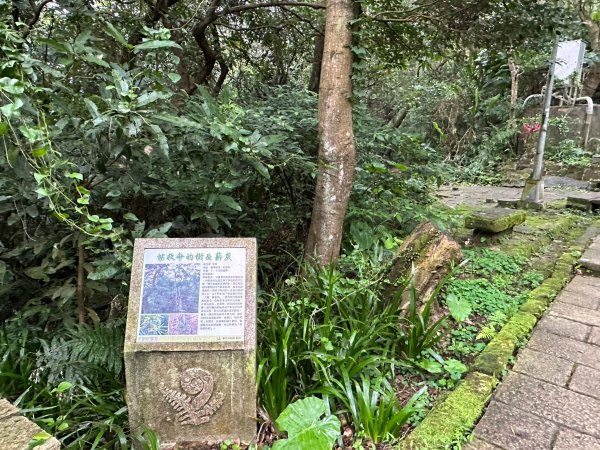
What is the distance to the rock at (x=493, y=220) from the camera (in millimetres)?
4062

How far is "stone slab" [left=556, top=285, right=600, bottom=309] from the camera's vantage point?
3.00 metres

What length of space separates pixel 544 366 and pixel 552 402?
318 millimetres

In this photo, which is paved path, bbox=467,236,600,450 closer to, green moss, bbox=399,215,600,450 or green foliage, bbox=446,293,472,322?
green moss, bbox=399,215,600,450

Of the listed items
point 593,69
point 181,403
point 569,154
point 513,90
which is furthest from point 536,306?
point 593,69

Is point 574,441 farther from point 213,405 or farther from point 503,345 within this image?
point 213,405

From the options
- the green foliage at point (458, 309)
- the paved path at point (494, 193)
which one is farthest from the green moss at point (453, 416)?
the paved path at point (494, 193)

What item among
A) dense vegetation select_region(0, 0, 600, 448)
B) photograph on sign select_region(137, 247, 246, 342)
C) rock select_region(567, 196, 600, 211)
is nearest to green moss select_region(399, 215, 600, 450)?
dense vegetation select_region(0, 0, 600, 448)

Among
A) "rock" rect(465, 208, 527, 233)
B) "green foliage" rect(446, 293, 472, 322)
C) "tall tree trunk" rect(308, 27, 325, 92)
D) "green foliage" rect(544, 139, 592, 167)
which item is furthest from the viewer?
"green foliage" rect(544, 139, 592, 167)

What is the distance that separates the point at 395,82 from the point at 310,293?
8856mm

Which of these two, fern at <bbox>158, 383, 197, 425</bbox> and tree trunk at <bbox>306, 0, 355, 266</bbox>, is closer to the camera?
fern at <bbox>158, 383, 197, 425</bbox>

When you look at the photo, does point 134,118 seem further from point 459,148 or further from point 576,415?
point 459,148

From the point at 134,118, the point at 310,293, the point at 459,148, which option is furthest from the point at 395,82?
the point at 134,118

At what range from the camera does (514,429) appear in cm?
180

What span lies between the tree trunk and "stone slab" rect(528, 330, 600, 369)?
1.40 meters
